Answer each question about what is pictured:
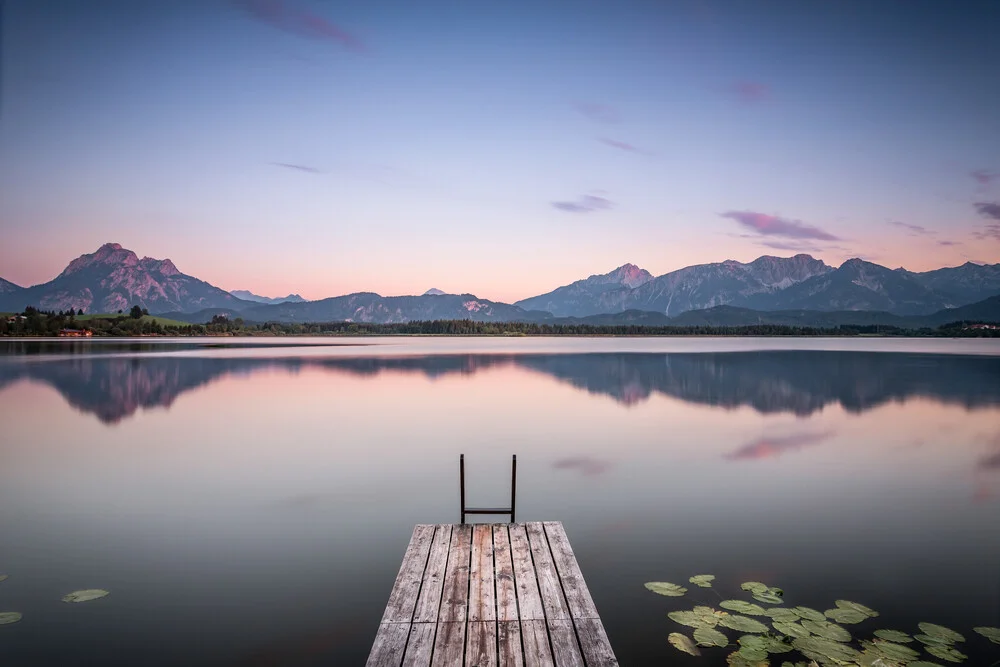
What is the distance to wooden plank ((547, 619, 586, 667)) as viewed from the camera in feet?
24.7

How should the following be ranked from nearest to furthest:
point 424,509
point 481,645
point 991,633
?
point 481,645
point 991,633
point 424,509

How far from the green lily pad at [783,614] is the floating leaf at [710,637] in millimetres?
1174

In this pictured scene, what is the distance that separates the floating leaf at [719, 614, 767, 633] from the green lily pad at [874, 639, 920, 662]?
1592 millimetres

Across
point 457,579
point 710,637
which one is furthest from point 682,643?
point 457,579

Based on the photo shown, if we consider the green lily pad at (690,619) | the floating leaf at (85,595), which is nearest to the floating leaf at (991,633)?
the green lily pad at (690,619)

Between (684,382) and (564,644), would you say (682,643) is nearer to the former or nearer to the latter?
(564,644)

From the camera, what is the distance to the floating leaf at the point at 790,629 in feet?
29.8

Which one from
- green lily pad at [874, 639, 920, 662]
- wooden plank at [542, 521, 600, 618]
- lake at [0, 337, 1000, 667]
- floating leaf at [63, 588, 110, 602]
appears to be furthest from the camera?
floating leaf at [63, 588, 110, 602]

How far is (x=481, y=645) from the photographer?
7.83 metres

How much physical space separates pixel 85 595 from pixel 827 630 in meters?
12.7

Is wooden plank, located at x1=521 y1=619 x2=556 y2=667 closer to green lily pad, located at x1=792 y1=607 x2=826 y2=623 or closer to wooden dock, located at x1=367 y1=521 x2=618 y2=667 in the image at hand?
wooden dock, located at x1=367 y1=521 x2=618 y2=667

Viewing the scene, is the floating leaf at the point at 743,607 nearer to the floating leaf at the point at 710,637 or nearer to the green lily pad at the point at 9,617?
the floating leaf at the point at 710,637

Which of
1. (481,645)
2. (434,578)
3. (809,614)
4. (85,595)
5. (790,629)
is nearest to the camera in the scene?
(481,645)

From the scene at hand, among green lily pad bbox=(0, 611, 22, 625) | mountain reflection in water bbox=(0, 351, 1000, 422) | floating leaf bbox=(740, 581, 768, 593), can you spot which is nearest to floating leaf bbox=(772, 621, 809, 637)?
floating leaf bbox=(740, 581, 768, 593)
